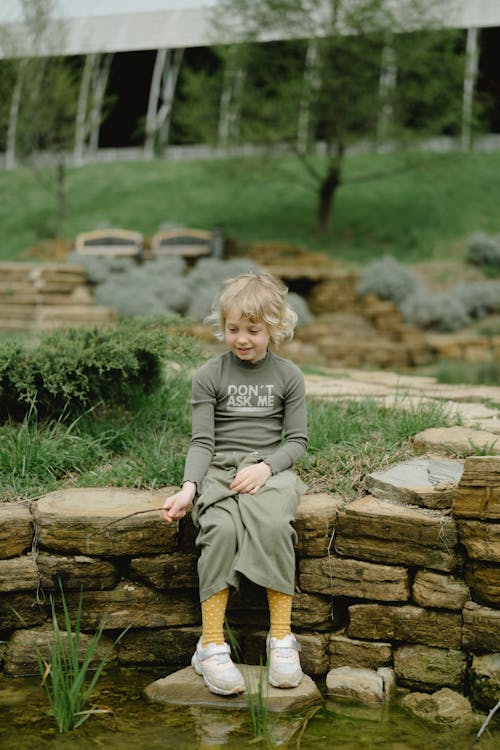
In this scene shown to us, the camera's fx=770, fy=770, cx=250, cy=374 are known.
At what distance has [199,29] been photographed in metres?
23.9

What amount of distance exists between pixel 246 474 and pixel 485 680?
1.11 meters

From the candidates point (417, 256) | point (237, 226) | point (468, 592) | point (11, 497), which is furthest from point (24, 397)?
point (237, 226)

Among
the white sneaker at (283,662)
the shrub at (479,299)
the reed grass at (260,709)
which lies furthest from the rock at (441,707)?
the shrub at (479,299)

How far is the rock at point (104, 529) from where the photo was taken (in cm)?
295

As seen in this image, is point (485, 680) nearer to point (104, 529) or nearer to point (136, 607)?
point (136, 607)

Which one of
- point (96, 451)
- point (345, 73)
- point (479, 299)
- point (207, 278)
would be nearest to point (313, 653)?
point (96, 451)

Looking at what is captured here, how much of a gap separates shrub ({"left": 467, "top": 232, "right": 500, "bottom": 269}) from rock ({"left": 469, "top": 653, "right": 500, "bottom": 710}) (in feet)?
37.1

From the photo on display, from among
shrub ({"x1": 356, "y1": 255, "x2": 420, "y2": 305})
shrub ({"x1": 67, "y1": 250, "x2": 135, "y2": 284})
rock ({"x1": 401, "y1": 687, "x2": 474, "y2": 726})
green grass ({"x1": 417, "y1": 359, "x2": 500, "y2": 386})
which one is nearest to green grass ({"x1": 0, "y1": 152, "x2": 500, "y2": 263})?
shrub ({"x1": 356, "y1": 255, "x2": 420, "y2": 305})

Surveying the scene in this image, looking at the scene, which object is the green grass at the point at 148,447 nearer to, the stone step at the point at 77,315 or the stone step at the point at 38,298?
the stone step at the point at 77,315

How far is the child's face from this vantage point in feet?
9.57

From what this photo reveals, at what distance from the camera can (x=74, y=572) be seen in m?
2.99

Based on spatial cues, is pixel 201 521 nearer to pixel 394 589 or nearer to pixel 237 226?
pixel 394 589

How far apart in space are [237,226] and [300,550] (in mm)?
14043

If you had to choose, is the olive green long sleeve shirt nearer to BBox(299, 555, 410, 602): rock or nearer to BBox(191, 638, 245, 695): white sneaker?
BBox(299, 555, 410, 602): rock
